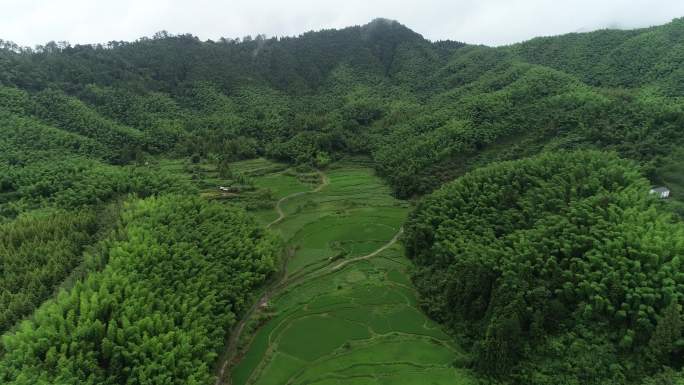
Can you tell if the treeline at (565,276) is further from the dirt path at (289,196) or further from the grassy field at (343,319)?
the dirt path at (289,196)

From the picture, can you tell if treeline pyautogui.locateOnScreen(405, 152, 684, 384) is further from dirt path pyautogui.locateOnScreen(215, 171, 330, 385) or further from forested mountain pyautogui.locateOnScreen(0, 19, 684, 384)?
dirt path pyautogui.locateOnScreen(215, 171, 330, 385)

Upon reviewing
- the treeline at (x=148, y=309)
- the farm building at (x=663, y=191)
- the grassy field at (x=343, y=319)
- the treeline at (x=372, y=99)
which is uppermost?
the treeline at (x=372, y=99)

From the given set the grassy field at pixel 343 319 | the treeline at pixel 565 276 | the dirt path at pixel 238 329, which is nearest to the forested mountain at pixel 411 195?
the treeline at pixel 565 276

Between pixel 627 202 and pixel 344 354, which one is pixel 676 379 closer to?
pixel 627 202

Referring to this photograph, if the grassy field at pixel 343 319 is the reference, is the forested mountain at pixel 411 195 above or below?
above

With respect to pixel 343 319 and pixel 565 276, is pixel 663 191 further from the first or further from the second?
pixel 343 319

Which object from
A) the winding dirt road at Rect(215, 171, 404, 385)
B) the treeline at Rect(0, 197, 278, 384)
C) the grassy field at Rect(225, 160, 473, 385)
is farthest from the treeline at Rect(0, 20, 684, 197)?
the treeline at Rect(0, 197, 278, 384)
